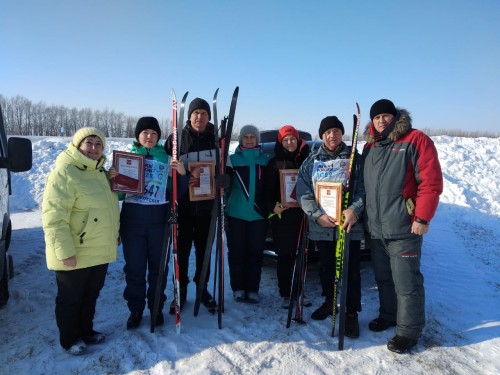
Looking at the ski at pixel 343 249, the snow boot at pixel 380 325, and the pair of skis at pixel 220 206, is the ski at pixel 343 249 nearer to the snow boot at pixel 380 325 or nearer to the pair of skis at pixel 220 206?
the snow boot at pixel 380 325

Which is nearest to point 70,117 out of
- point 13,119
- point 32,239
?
point 13,119

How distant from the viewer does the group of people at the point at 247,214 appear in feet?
9.62

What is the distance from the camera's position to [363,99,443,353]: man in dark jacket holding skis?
9.74 ft

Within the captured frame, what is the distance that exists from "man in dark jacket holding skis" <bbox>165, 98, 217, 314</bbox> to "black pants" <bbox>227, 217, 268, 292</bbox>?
1.11 feet

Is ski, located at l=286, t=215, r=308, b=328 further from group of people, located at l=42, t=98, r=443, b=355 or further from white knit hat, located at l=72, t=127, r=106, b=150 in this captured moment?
white knit hat, located at l=72, t=127, r=106, b=150

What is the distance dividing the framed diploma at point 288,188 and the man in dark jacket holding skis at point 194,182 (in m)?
0.79

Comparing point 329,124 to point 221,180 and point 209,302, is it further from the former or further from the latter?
point 209,302

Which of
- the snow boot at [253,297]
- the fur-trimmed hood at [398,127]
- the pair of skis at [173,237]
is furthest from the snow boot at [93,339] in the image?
the fur-trimmed hood at [398,127]

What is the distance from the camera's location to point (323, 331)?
3.50 metres

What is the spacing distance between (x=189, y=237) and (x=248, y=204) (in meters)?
0.76

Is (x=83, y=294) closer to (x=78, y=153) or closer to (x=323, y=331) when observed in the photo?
(x=78, y=153)

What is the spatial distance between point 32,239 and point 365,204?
647cm

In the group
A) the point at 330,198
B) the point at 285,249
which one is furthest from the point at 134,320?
the point at 330,198

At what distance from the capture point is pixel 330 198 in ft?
11.1
